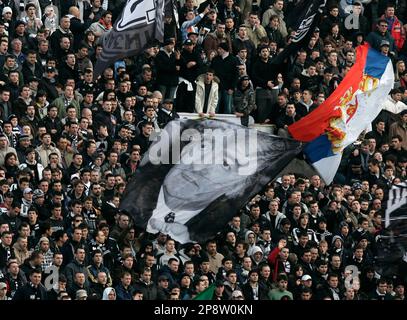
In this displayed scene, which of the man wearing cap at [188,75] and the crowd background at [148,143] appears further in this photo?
the man wearing cap at [188,75]

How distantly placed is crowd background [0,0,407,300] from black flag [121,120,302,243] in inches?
54.1

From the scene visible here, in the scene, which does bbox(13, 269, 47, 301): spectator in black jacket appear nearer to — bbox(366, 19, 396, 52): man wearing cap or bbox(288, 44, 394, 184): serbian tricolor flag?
bbox(288, 44, 394, 184): serbian tricolor flag

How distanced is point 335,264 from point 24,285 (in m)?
5.80

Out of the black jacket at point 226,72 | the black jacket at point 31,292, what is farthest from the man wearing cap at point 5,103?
the black jacket at point 226,72

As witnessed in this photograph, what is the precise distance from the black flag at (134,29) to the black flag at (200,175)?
2535 mm

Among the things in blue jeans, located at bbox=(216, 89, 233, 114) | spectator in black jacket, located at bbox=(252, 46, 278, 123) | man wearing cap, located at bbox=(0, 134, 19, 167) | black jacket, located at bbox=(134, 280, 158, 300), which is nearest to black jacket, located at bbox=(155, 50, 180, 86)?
blue jeans, located at bbox=(216, 89, 233, 114)

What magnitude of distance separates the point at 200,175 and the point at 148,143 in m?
4.13

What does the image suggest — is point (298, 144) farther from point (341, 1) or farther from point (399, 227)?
point (341, 1)

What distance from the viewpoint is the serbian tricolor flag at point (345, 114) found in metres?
34.6

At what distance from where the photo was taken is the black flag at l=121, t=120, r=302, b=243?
102 feet

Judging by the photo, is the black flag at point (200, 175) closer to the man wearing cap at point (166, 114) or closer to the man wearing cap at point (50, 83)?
the man wearing cap at point (50, 83)

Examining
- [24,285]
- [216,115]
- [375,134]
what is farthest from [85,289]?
[375,134]

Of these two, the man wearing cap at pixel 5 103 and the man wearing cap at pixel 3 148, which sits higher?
the man wearing cap at pixel 5 103
